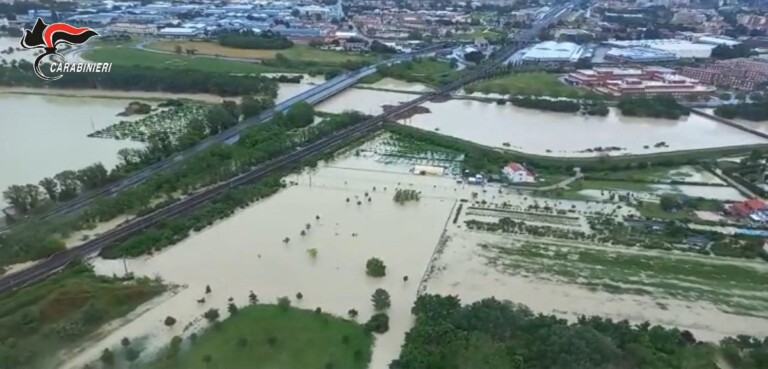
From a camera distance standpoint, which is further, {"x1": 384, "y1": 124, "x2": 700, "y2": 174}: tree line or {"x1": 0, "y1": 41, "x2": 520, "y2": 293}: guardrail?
{"x1": 384, "y1": 124, "x2": 700, "y2": 174}: tree line

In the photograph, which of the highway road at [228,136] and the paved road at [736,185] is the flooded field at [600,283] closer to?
the paved road at [736,185]

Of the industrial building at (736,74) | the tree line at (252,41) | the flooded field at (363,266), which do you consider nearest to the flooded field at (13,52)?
the tree line at (252,41)

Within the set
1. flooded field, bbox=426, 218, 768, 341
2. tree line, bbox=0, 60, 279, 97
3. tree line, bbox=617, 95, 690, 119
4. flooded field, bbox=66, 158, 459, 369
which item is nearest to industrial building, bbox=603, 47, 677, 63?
tree line, bbox=617, 95, 690, 119

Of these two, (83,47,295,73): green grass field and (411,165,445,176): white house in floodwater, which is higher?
(83,47,295,73): green grass field

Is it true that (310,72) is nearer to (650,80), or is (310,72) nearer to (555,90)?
(555,90)

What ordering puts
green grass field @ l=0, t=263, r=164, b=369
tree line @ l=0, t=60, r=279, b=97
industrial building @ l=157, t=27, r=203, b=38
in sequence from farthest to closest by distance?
industrial building @ l=157, t=27, r=203, b=38
tree line @ l=0, t=60, r=279, b=97
green grass field @ l=0, t=263, r=164, b=369

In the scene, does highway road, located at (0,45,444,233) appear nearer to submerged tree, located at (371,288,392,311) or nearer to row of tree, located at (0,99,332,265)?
row of tree, located at (0,99,332,265)
